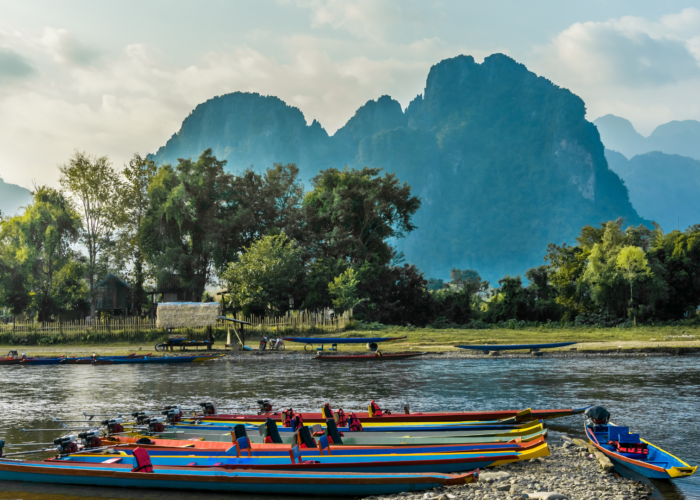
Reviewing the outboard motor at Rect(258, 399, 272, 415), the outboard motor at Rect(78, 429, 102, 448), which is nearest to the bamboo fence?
the outboard motor at Rect(258, 399, 272, 415)

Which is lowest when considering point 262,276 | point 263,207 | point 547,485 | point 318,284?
point 547,485

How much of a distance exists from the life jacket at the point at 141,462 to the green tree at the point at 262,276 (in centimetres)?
3886

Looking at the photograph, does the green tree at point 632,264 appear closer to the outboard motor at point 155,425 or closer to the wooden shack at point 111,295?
the outboard motor at point 155,425

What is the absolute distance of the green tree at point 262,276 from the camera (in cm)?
5106

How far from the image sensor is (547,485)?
36.2 feet

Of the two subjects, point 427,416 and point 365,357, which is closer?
point 427,416

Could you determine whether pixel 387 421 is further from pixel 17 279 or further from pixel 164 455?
pixel 17 279

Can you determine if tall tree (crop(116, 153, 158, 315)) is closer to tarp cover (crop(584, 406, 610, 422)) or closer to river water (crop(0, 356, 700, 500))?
river water (crop(0, 356, 700, 500))

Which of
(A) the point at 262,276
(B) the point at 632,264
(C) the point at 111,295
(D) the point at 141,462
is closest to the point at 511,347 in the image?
(A) the point at 262,276

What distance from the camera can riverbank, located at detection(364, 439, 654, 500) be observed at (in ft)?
34.4

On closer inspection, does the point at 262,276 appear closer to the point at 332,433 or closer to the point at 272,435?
the point at 272,435

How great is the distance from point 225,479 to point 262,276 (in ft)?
132

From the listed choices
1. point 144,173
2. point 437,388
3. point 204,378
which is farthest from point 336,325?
point 144,173

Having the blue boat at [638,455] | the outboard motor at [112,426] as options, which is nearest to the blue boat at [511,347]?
the blue boat at [638,455]
